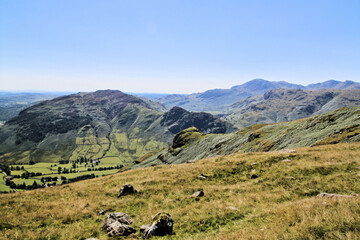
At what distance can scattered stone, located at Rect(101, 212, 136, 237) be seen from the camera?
12.5 m

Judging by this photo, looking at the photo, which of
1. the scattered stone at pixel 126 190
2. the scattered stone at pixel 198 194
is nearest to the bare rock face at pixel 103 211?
the scattered stone at pixel 126 190

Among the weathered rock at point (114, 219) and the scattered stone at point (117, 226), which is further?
the weathered rock at point (114, 219)

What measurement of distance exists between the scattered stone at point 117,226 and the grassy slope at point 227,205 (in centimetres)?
78

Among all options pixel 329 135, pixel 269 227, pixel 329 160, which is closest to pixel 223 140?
pixel 329 135

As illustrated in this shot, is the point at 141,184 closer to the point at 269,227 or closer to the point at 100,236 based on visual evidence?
the point at 100,236

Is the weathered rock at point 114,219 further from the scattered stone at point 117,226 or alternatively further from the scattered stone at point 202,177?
the scattered stone at point 202,177

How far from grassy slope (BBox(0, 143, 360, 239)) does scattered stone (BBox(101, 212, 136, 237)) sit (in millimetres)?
780

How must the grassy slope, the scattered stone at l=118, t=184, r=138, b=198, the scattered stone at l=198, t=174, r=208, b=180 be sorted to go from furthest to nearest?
the scattered stone at l=198, t=174, r=208, b=180 → the scattered stone at l=118, t=184, r=138, b=198 → the grassy slope

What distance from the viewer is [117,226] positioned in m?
12.9

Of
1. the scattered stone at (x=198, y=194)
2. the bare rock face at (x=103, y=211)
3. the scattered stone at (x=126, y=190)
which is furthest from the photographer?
the scattered stone at (x=126, y=190)

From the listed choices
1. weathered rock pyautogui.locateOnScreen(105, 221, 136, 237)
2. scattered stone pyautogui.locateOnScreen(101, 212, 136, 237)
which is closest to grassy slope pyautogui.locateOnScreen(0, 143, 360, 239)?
scattered stone pyautogui.locateOnScreen(101, 212, 136, 237)

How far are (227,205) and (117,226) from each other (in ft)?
29.7

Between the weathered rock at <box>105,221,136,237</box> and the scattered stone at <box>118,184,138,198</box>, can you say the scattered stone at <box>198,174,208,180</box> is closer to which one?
the scattered stone at <box>118,184,138,198</box>

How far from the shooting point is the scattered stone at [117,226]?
1250 cm
